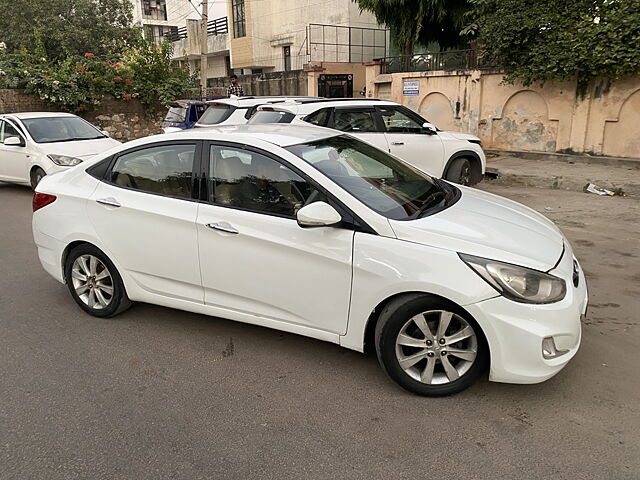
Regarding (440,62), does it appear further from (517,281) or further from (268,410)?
(268,410)

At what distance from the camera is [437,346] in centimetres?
322

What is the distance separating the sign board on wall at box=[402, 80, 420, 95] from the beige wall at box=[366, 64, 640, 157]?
3.5 inches

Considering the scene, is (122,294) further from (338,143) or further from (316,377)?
(338,143)

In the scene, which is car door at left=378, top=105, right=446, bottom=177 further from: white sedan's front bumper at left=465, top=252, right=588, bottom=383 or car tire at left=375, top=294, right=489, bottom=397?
white sedan's front bumper at left=465, top=252, right=588, bottom=383

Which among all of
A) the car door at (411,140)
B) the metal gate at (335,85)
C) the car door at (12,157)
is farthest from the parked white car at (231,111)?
the metal gate at (335,85)

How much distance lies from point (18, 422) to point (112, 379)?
1.99 feet

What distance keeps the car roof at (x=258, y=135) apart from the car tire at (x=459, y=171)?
5323 millimetres

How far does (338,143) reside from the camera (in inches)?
170

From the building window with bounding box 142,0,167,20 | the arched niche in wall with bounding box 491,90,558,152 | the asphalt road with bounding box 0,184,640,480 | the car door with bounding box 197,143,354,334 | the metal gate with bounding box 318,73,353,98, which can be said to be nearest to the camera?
→ the asphalt road with bounding box 0,184,640,480

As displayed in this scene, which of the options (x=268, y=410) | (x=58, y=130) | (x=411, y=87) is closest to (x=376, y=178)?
(x=268, y=410)

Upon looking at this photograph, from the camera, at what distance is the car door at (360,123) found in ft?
28.0

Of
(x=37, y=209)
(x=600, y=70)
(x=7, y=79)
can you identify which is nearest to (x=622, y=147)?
(x=600, y=70)

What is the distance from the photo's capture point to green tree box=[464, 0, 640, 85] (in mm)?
10672

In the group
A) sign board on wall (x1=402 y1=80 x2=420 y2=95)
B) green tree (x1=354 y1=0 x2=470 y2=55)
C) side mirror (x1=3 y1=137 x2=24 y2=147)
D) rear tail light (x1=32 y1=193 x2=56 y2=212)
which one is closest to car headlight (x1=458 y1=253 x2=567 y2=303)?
rear tail light (x1=32 y1=193 x2=56 y2=212)
